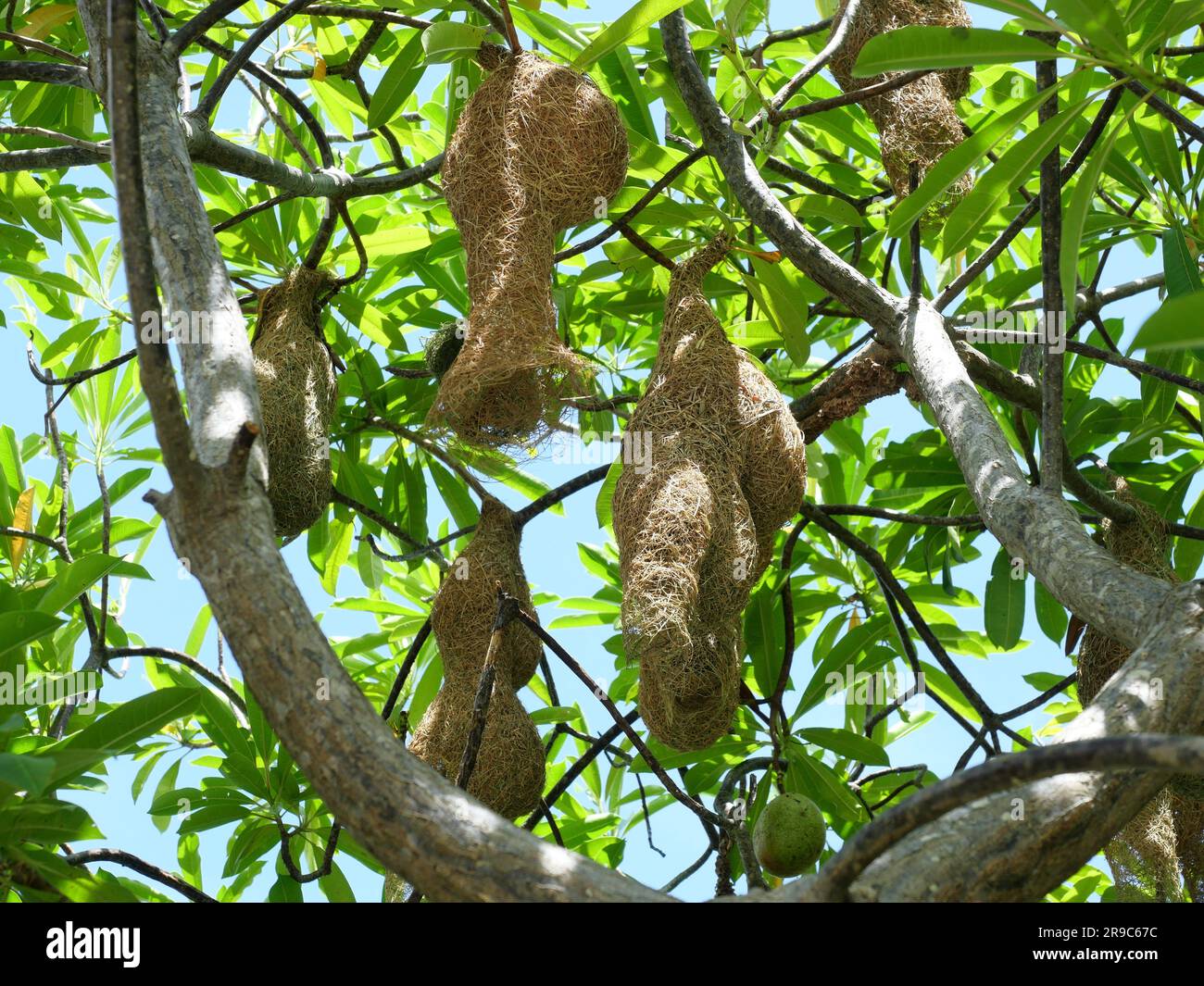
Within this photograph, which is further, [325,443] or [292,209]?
[292,209]

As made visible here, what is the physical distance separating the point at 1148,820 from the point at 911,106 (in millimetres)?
1673

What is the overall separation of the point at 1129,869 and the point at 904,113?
5.71 feet

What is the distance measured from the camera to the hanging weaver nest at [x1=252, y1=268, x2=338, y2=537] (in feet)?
8.20

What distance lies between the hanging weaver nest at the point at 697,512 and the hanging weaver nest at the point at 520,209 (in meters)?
0.22

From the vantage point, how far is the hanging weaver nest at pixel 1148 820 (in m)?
2.48

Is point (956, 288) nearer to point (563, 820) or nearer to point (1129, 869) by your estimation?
point (1129, 869)

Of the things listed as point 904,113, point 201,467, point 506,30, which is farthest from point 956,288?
point 201,467

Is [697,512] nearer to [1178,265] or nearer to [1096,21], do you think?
[1096,21]

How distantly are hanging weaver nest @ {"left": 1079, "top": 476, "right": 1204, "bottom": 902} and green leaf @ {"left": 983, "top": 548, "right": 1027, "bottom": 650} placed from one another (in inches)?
25.6

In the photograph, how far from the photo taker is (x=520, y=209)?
2301 millimetres

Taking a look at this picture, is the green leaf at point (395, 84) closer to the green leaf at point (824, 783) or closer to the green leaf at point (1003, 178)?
the green leaf at point (1003, 178)

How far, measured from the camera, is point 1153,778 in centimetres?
133

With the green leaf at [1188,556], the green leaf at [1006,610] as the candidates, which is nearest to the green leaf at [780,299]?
the green leaf at [1006,610]

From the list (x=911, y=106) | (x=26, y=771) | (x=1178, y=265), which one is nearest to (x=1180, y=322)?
(x=26, y=771)
